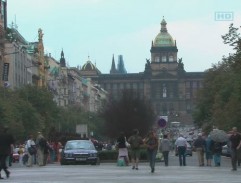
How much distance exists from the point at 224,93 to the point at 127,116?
1331cm

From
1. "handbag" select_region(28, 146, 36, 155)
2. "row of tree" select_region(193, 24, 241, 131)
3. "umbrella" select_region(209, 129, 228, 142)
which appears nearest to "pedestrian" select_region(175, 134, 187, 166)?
"umbrella" select_region(209, 129, 228, 142)

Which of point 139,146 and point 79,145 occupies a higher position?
point 79,145

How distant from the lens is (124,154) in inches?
1734

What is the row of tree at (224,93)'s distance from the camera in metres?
64.3

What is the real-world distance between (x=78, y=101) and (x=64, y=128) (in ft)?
221

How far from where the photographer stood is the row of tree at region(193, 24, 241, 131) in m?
Answer: 64.3

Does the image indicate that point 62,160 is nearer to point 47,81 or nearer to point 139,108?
point 139,108

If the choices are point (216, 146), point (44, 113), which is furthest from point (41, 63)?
point (216, 146)

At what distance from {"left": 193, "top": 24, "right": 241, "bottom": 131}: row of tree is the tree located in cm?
626

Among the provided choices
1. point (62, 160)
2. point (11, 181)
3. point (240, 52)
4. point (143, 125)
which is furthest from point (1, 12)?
point (11, 181)

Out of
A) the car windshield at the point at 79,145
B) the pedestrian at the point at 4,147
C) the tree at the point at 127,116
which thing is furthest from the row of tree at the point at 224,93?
the pedestrian at the point at 4,147

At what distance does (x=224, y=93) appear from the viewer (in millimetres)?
83875

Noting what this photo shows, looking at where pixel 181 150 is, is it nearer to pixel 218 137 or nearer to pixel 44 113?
pixel 218 137

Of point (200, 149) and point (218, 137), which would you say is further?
point (200, 149)
